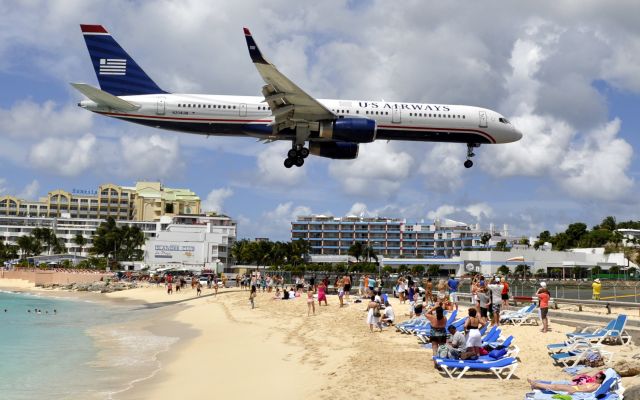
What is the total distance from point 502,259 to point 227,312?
188 ft

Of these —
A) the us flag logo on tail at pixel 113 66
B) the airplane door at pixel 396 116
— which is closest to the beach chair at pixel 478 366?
the airplane door at pixel 396 116

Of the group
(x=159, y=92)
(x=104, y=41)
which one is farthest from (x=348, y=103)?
(x=104, y=41)

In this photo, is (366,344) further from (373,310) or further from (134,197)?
(134,197)

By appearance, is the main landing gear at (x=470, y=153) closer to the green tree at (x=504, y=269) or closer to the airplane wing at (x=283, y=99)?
the airplane wing at (x=283, y=99)

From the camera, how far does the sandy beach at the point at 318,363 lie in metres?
13.2

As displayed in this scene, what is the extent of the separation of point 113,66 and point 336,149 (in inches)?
523

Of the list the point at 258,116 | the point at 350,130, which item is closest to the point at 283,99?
the point at 258,116

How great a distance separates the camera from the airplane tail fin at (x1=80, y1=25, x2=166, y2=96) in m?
34.8

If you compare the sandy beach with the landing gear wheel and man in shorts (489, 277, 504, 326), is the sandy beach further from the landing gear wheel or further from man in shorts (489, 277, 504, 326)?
the landing gear wheel

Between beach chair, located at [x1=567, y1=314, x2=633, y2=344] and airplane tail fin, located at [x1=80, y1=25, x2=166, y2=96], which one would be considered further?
airplane tail fin, located at [x1=80, y1=25, x2=166, y2=96]

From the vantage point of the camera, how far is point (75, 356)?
78.2 ft

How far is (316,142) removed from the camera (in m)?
33.6

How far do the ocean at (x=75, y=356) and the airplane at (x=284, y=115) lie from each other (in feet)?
35.5

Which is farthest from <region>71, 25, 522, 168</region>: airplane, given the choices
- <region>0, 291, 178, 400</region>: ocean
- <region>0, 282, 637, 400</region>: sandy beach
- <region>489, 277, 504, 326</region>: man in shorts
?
<region>489, 277, 504, 326</region>: man in shorts
